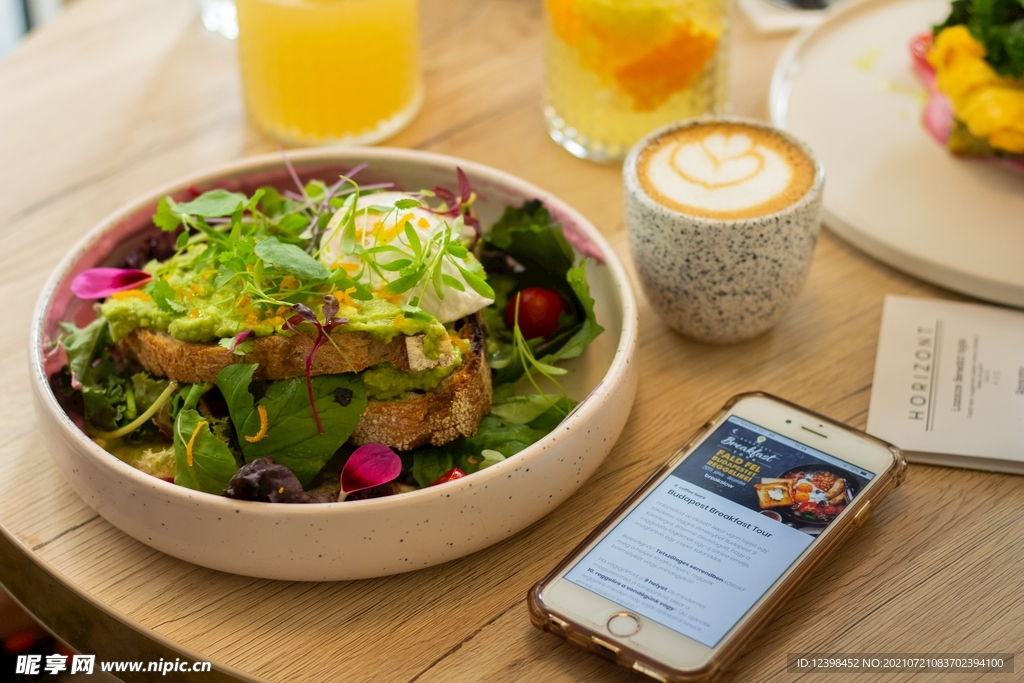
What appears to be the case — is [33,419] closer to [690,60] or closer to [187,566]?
[187,566]

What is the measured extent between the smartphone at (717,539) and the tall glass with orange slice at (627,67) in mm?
592

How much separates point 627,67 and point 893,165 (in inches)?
16.7

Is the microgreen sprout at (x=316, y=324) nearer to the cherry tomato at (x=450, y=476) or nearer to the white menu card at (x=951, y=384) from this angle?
the cherry tomato at (x=450, y=476)

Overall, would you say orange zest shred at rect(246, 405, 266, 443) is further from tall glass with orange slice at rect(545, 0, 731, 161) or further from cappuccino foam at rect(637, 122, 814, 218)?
tall glass with orange slice at rect(545, 0, 731, 161)

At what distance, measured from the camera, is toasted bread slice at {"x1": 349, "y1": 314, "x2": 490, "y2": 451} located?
96 centimetres

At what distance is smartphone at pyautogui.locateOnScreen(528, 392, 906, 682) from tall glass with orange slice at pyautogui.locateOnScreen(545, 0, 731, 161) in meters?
0.59

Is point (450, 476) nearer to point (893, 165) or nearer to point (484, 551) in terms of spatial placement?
point (484, 551)

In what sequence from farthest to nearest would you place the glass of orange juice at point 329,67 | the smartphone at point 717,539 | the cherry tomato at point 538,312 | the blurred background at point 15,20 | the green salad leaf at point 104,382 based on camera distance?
the blurred background at point 15,20
the glass of orange juice at point 329,67
the cherry tomato at point 538,312
the green salad leaf at point 104,382
the smartphone at point 717,539

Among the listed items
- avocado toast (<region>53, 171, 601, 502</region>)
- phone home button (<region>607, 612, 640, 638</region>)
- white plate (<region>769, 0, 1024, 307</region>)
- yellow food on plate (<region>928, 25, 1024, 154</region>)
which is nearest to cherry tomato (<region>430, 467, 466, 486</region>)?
avocado toast (<region>53, 171, 601, 502</region>)

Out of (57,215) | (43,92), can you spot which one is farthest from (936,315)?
(43,92)

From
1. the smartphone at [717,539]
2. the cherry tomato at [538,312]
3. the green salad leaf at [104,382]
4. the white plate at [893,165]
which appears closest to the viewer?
the smartphone at [717,539]

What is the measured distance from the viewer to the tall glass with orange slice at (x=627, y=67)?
1352 millimetres

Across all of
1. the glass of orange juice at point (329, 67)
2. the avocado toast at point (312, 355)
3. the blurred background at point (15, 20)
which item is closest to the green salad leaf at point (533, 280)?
the avocado toast at point (312, 355)

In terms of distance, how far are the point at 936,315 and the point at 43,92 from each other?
4.89 ft
